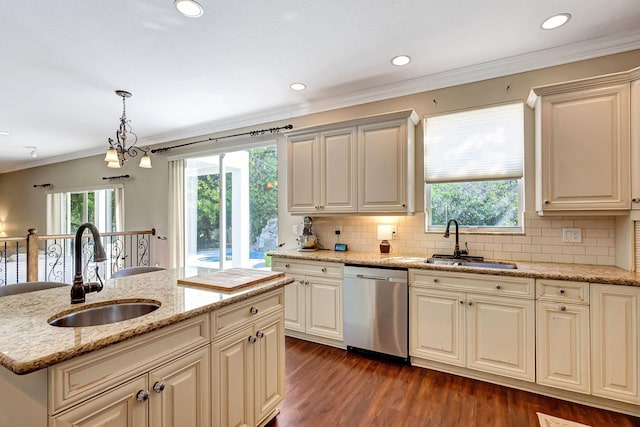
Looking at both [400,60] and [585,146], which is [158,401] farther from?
[585,146]

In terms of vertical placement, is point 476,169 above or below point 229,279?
above

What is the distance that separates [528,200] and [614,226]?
0.61 m

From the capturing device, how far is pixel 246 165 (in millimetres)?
4652

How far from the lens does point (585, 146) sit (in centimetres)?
230

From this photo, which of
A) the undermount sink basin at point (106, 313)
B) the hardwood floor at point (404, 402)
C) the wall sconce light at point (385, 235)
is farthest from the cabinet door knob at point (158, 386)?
the wall sconce light at point (385, 235)

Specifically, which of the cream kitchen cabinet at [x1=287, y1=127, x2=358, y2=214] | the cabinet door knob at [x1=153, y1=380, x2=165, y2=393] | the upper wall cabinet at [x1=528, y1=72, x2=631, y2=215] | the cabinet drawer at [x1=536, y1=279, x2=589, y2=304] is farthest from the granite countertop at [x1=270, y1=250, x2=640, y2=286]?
the cabinet door knob at [x1=153, y1=380, x2=165, y2=393]

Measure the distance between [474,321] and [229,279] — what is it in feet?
6.30

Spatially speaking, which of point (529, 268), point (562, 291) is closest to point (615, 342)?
point (562, 291)

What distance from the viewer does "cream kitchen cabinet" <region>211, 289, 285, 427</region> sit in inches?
60.9

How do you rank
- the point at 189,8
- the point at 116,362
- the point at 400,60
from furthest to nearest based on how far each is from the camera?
the point at 400,60
the point at 189,8
the point at 116,362

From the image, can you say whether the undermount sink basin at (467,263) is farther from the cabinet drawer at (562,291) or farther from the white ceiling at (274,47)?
the white ceiling at (274,47)

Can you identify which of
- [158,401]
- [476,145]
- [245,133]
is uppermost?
[245,133]

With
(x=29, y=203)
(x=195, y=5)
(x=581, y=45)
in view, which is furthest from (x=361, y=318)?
(x=29, y=203)

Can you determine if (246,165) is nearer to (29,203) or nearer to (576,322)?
(576,322)
